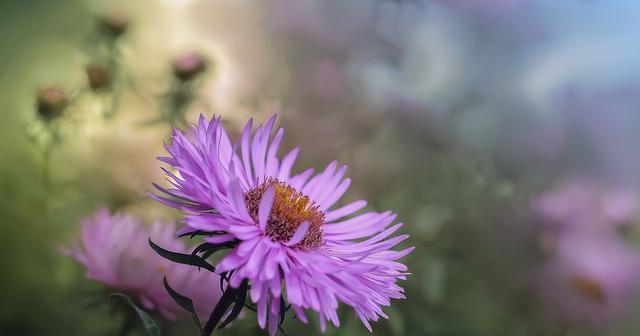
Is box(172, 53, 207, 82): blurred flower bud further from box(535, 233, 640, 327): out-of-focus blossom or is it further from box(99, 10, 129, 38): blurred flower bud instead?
box(535, 233, 640, 327): out-of-focus blossom

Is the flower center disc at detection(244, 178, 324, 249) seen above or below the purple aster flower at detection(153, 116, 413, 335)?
above

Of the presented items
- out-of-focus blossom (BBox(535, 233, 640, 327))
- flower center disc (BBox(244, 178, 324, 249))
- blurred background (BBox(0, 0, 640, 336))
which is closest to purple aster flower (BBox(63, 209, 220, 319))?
flower center disc (BBox(244, 178, 324, 249))

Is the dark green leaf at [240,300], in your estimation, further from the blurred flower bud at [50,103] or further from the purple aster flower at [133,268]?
the blurred flower bud at [50,103]

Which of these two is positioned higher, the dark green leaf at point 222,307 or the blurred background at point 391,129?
the blurred background at point 391,129

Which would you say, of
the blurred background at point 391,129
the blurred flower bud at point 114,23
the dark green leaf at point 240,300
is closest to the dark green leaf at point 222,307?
the dark green leaf at point 240,300

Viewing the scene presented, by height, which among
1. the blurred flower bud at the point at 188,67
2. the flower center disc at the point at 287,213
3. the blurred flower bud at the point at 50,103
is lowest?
the flower center disc at the point at 287,213

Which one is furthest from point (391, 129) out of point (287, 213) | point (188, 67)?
point (287, 213)
